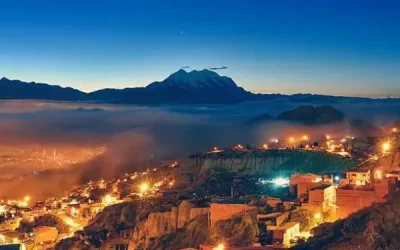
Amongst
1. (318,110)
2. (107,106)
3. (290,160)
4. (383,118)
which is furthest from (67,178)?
(107,106)

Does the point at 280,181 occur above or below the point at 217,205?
below

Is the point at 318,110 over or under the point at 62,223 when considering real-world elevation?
over

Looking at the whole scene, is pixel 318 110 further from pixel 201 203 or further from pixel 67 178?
pixel 201 203

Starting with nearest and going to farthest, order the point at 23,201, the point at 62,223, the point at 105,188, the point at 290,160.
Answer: the point at 62,223
the point at 290,160
the point at 105,188
the point at 23,201

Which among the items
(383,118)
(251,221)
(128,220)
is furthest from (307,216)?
(383,118)

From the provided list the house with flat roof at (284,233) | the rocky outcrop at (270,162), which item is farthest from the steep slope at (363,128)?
the house with flat roof at (284,233)

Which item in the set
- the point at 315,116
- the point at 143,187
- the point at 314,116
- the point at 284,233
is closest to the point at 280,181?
the point at 143,187

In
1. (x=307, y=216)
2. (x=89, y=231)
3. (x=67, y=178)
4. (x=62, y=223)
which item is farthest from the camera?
(x=67, y=178)

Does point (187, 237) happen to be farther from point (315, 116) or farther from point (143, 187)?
point (315, 116)

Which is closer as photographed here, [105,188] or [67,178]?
[105,188]
